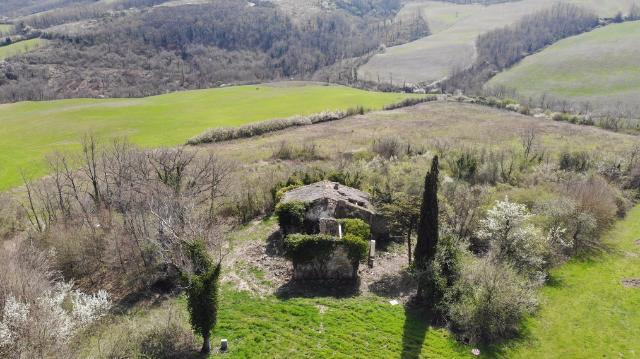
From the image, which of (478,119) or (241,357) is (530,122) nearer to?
(478,119)

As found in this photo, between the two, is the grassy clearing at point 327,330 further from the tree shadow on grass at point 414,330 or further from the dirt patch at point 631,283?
the dirt patch at point 631,283

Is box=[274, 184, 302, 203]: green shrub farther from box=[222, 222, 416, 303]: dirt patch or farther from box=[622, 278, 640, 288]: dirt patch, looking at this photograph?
box=[622, 278, 640, 288]: dirt patch

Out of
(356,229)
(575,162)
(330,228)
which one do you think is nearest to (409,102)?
(575,162)

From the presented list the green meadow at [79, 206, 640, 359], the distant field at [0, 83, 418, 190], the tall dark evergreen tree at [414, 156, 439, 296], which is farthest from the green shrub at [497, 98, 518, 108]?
the tall dark evergreen tree at [414, 156, 439, 296]

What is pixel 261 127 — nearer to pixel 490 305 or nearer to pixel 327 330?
pixel 327 330

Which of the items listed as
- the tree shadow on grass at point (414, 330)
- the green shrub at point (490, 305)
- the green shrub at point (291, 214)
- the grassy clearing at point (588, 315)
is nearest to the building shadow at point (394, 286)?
the tree shadow on grass at point (414, 330)

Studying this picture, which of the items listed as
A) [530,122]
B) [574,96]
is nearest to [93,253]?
[530,122]
